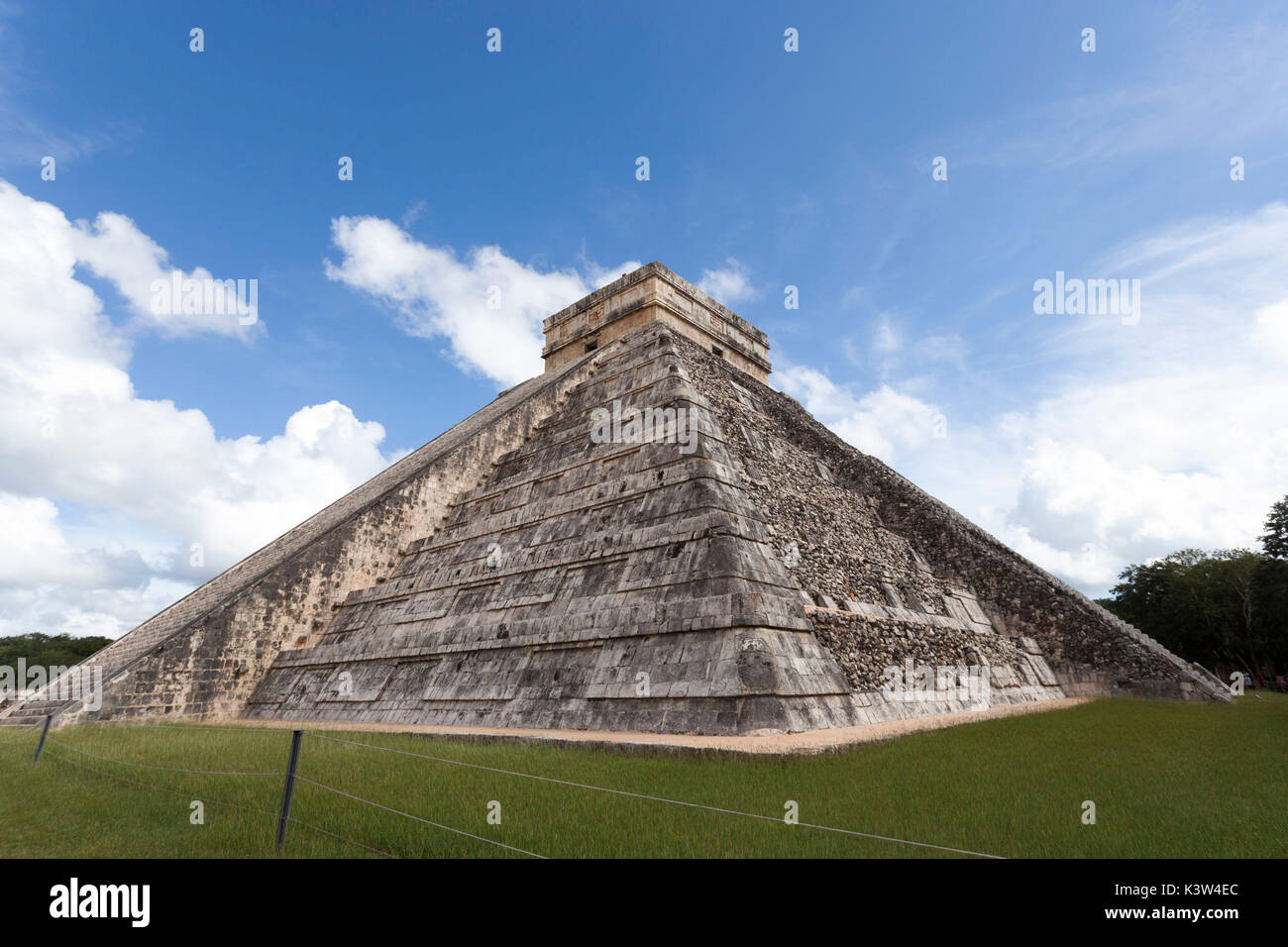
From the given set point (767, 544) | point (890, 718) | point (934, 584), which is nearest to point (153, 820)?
point (767, 544)

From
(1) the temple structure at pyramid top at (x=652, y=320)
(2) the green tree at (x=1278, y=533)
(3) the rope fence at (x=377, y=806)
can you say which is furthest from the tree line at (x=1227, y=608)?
(3) the rope fence at (x=377, y=806)

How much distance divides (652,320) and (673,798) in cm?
1492

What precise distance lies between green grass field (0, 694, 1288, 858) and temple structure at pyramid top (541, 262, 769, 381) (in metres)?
13.3

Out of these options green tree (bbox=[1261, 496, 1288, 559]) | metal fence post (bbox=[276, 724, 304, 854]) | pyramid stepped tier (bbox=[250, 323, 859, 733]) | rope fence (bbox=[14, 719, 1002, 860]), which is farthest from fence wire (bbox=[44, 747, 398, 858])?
green tree (bbox=[1261, 496, 1288, 559])

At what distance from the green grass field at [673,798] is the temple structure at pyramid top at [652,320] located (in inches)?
524

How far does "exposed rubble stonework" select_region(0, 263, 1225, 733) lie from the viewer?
27.2ft

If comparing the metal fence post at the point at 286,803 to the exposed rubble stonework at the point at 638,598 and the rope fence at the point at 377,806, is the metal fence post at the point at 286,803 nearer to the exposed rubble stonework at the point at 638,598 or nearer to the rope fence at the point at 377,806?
the rope fence at the point at 377,806

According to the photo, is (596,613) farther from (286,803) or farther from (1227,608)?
(1227,608)

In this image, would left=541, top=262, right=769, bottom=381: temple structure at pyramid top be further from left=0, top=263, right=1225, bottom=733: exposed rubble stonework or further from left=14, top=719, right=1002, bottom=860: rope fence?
left=14, top=719, right=1002, bottom=860: rope fence

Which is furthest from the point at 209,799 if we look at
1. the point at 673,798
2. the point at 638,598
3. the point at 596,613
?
the point at 638,598

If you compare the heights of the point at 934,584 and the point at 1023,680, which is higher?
the point at 934,584

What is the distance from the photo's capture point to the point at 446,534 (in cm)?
1400

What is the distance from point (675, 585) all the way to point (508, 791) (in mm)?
4156
